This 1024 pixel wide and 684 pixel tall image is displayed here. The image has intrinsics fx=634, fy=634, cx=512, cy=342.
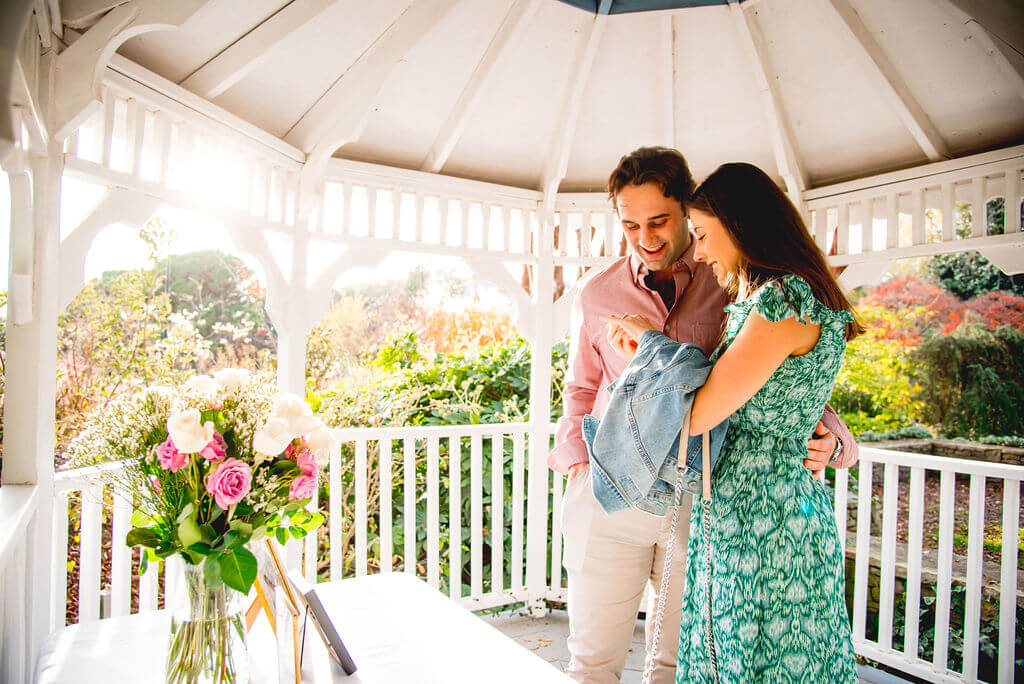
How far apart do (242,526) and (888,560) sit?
2.80m

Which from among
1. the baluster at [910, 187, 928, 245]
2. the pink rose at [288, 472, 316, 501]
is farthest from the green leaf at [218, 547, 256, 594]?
the baluster at [910, 187, 928, 245]

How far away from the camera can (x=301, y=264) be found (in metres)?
2.72

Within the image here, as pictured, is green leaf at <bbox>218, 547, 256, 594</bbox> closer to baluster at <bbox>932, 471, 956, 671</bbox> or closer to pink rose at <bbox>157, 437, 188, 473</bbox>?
pink rose at <bbox>157, 437, 188, 473</bbox>

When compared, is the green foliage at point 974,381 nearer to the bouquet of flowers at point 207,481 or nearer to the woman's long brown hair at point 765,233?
the woman's long brown hair at point 765,233

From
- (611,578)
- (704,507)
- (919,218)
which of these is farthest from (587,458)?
(919,218)

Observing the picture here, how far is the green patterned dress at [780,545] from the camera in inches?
51.4

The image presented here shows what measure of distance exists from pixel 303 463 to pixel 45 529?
3.97 feet

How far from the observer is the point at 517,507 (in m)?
3.49

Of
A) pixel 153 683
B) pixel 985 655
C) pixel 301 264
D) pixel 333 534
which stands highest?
pixel 301 264

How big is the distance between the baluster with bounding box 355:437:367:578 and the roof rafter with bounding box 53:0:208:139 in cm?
177

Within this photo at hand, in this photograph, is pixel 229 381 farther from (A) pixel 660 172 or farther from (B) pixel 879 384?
(B) pixel 879 384

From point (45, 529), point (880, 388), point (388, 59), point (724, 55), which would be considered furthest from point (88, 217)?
point (880, 388)

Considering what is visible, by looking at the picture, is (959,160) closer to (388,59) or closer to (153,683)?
(388,59)

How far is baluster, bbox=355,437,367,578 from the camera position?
298 cm
